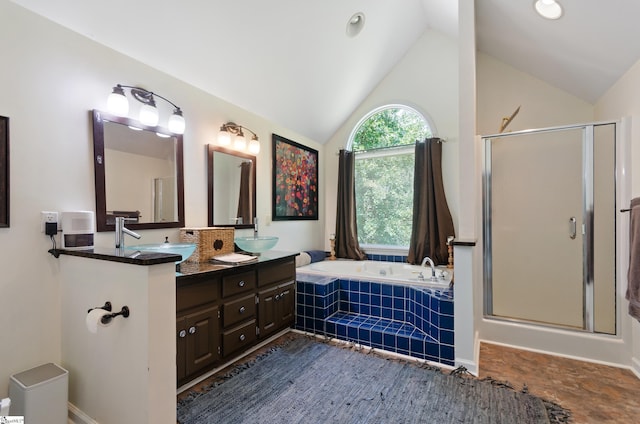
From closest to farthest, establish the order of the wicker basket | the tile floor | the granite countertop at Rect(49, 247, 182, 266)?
the granite countertop at Rect(49, 247, 182, 266) < the tile floor < the wicker basket

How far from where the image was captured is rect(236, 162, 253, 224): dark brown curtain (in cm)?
294

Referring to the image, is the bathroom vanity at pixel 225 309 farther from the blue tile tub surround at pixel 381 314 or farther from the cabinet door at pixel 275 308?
the blue tile tub surround at pixel 381 314

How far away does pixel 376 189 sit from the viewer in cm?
414

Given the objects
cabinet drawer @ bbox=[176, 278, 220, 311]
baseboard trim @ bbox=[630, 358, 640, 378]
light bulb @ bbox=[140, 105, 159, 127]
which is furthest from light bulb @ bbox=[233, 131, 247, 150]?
baseboard trim @ bbox=[630, 358, 640, 378]

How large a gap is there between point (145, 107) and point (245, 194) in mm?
1187

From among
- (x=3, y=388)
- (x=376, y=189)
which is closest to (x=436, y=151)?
(x=376, y=189)

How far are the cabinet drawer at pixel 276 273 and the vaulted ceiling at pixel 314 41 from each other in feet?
5.09

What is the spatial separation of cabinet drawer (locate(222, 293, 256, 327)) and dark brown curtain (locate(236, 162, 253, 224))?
90 centimetres

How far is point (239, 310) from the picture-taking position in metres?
2.21

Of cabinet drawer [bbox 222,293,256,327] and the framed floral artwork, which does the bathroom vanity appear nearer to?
cabinet drawer [bbox 222,293,256,327]

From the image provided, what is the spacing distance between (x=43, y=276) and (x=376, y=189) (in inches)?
136

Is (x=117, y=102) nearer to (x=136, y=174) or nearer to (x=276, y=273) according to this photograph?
(x=136, y=174)

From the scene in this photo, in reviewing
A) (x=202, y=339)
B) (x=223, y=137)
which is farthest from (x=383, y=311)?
(x=223, y=137)

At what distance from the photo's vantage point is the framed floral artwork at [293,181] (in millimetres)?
3412
